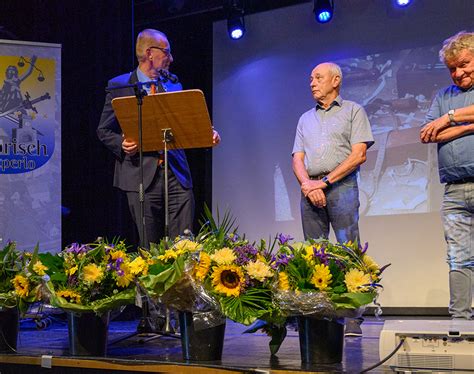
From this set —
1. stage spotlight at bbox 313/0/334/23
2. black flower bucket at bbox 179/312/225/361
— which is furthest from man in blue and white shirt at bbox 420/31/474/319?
stage spotlight at bbox 313/0/334/23

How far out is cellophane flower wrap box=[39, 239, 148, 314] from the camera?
2561 mm

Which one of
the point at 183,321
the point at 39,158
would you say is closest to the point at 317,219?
the point at 183,321

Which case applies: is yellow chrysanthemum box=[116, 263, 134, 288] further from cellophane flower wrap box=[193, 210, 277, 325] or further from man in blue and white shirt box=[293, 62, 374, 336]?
man in blue and white shirt box=[293, 62, 374, 336]

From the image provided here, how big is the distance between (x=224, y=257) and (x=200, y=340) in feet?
1.15

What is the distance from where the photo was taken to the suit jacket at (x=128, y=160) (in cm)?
399

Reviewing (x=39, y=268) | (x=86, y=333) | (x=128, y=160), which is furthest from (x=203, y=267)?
(x=128, y=160)

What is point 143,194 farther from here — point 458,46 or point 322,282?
point 458,46

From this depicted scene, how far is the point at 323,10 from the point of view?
6.05 meters

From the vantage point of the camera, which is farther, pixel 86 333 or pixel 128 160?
pixel 128 160

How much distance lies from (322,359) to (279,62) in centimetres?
454

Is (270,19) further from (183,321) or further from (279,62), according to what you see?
(183,321)

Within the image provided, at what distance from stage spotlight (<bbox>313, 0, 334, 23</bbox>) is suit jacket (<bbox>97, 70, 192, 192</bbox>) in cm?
240

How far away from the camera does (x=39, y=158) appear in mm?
5430

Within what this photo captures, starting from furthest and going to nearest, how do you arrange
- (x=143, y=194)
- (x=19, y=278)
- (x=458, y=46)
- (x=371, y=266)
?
(x=143, y=194)
(x=458, y=46)
(x=19, y=278)
(x=371, y=266)
